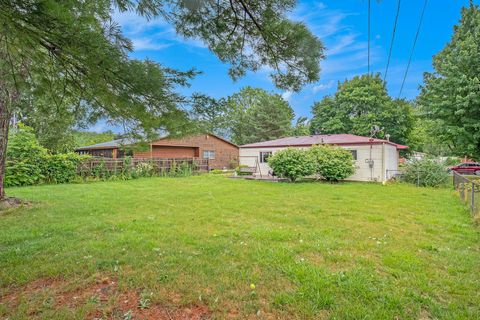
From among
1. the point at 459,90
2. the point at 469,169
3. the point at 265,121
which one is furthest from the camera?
the point at 265,121

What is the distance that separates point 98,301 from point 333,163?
12.7 m

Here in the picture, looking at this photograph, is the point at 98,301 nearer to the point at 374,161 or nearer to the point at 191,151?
the point at 374,161

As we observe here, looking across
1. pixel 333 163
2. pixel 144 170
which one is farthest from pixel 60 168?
pixel 333 163

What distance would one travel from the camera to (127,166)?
51.8ft

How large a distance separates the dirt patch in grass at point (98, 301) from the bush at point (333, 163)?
12278mm

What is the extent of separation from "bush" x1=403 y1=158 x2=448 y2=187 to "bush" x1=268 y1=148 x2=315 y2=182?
4838 millimetres

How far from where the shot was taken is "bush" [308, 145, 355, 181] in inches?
544

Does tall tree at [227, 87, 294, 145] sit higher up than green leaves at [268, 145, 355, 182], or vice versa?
tall tree at [227, 87, 294, 145]

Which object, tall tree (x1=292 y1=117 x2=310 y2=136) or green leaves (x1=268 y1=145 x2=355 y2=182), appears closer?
green leaves (x1=268 y1=145 x2=355 y2=182)

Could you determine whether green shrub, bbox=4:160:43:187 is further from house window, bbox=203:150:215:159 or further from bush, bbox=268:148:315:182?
house window, bbox=203:150:215:159

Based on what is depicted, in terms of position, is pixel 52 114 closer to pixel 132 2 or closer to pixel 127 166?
pixel 132 2

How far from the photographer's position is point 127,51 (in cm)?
262

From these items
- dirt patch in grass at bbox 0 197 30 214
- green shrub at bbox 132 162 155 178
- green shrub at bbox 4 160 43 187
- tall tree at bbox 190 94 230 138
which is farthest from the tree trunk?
green shrub at bbox 132 162 155 178

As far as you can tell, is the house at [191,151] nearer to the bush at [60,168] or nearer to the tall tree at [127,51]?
the bush at [60,168]
